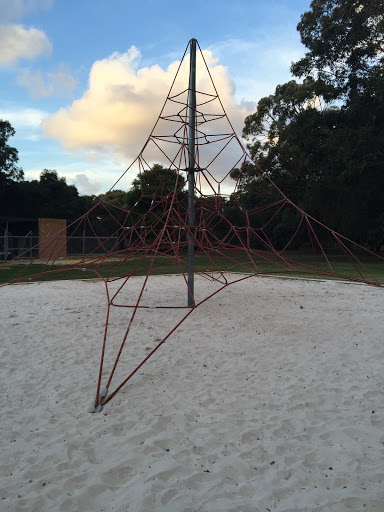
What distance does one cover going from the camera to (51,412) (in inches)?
105

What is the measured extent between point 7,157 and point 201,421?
25.3 m

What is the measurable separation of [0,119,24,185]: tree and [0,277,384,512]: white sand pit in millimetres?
21839

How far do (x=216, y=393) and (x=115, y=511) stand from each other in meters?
1.33

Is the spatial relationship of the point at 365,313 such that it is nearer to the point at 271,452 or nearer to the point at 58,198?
the point at 271,452

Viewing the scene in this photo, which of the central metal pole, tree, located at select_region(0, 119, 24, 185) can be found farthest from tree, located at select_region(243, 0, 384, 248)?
tree, located at select_region(0, 119, 24, 185)

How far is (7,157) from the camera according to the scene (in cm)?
2423

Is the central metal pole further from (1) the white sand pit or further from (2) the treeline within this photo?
(2) the treeline

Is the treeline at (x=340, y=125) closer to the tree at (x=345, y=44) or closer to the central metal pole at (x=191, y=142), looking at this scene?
the tree at (x=345, y=44)

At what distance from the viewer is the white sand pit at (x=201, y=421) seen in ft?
6.09

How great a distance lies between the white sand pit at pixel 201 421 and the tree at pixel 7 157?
21839mm

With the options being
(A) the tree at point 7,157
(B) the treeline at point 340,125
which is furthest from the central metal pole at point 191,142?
(A) the tree at point 7,157

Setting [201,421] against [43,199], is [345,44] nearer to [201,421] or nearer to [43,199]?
[201,421]

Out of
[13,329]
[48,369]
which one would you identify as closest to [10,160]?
[13,329]

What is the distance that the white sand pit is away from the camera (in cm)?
186
